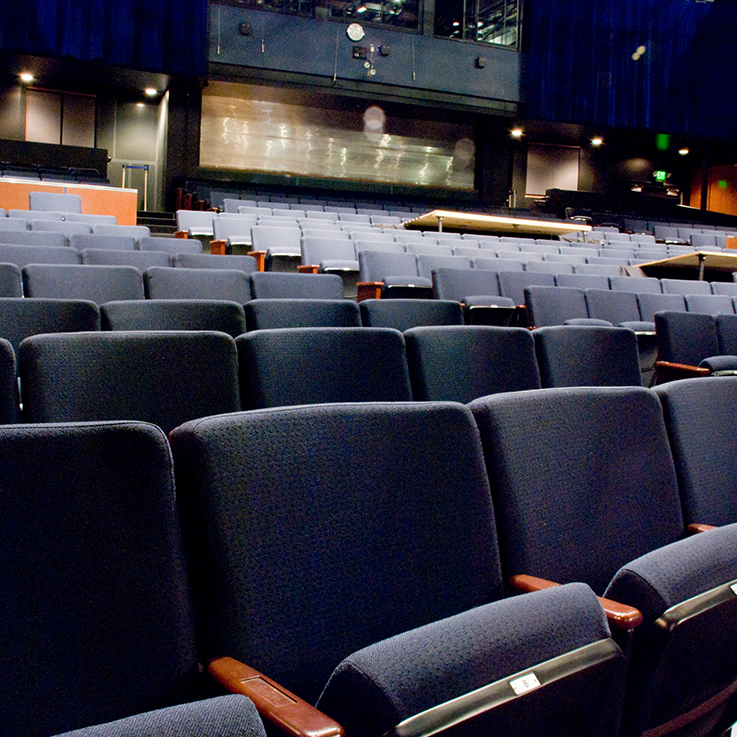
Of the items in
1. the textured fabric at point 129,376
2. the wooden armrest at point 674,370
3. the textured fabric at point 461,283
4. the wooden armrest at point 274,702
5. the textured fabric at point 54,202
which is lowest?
the wooden armrest at point 274,702

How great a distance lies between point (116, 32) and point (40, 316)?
145 inches

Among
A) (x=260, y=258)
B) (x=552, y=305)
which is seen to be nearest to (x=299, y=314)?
(x=552, y=305)

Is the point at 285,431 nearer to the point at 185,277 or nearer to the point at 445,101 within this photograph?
the point at 185,277

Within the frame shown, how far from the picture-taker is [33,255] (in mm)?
1198

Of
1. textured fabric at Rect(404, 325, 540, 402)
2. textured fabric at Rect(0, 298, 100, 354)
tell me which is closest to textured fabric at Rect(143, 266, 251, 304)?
textured fabric at Rect(0, 298, 100, 354)

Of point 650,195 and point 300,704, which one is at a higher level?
point 650,195

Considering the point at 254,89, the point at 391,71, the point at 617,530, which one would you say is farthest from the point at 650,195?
the point at 617,530

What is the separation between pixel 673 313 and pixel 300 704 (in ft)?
3.62

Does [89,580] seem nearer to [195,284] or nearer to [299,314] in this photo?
[299,314]

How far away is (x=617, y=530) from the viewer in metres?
0.45

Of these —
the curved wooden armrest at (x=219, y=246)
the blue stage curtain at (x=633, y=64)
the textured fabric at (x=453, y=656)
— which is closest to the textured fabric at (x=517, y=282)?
the curved wooden armrest at (x=219, y=246)

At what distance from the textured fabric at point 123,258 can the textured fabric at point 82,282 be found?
24 centimetres

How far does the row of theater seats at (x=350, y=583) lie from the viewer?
0.26 meters

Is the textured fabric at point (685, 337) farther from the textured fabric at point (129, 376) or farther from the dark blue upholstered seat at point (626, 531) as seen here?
the textured fabric at point (129, 376)
